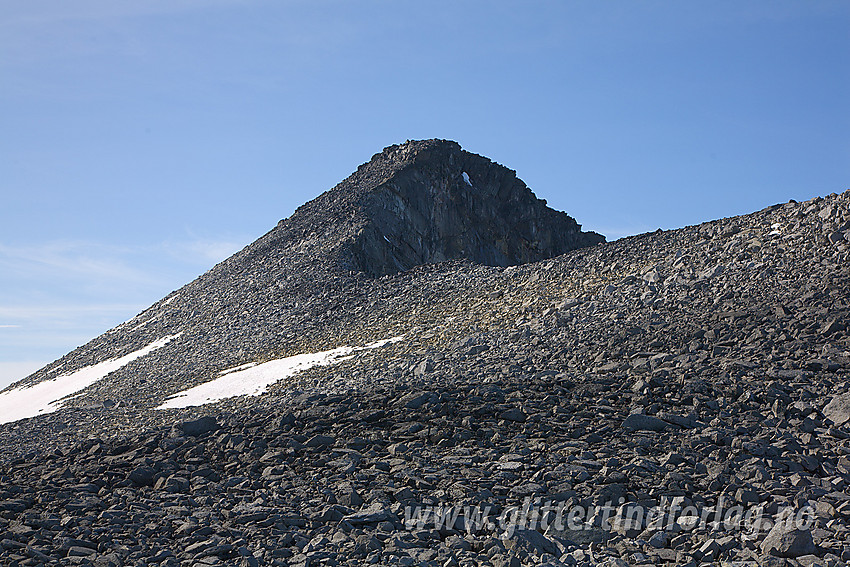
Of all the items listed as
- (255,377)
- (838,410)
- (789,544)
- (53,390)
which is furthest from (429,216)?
(789,544)

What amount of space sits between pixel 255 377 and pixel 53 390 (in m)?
15.7

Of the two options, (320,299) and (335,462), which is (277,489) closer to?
(335,462)

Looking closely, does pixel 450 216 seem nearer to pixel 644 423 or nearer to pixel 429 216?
pixel 429 216

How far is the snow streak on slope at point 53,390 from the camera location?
30.0 m

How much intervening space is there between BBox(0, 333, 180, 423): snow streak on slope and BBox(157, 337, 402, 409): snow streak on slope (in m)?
9.02

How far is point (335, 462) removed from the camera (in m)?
11.5

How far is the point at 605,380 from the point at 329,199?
38508 mm

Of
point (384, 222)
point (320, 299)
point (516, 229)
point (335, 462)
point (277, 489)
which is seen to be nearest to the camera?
point (277, 489)

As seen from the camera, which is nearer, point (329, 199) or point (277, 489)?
point (277, 489)

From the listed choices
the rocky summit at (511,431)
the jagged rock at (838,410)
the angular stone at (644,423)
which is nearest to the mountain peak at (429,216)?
the rocky summit at (511,431)

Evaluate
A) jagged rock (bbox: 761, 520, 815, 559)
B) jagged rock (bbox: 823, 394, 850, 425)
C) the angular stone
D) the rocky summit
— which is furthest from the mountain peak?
jagged rock (bbox: 761, 520, 815, 559)

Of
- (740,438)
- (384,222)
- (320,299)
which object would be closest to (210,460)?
(740,438)

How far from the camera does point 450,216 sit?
54.1 m

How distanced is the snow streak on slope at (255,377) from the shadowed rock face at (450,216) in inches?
626
